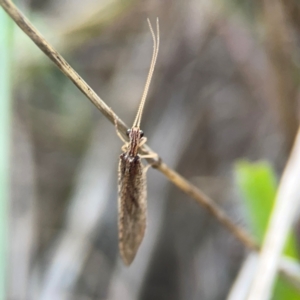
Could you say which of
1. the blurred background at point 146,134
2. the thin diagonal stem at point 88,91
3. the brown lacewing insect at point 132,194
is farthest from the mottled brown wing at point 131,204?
the blurred background at point 146,134

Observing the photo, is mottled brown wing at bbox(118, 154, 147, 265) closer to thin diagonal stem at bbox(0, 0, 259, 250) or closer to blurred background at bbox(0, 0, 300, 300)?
thin diagonal stem at bbox(0, 0, 259, 250)

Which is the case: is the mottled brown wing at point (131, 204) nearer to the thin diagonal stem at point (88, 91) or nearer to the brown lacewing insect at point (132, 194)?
the brown lacewing insect at point (132, 194)

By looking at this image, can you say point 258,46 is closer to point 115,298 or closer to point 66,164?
point 66,164

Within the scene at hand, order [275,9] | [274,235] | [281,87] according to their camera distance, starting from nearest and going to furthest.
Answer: [274,235]
[275,9]
[281,87]

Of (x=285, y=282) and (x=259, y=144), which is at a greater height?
(x=259, y=144)

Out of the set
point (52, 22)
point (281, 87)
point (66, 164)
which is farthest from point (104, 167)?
point (281, 87)

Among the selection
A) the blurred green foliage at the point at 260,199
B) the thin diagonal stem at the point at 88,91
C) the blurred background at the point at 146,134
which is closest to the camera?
the thin diagonal stem at the point at 88,91

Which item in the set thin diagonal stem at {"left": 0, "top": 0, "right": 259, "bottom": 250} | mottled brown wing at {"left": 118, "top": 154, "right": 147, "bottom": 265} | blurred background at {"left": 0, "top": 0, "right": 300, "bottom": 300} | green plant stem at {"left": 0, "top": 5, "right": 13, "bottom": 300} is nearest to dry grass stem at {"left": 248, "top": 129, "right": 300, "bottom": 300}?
thin diagonal stem at {"left": 0, "top": 0, "right": 259, "bottom": 250}
